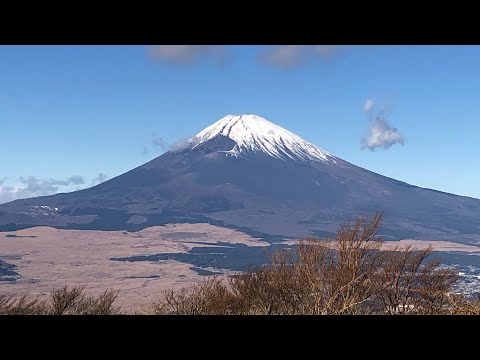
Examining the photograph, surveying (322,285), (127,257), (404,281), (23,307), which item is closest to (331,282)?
(322,285)

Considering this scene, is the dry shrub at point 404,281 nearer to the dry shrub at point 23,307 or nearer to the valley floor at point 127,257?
the dry shrub at point 23,307

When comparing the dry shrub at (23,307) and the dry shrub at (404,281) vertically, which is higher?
the dry shrub at (404,281)

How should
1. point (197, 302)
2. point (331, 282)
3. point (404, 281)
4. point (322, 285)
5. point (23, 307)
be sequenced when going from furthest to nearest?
1. point (23, 307)
2. point (404, 281)
3. point (197, 302)
4. point (322, 285)
5. point (331, 282)

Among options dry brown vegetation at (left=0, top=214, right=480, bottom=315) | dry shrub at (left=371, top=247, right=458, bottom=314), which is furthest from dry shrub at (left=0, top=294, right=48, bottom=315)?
dry shrub at (left=371, top=247, right=458, bottom=314)

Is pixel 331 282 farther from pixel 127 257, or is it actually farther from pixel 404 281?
pixel 127 257

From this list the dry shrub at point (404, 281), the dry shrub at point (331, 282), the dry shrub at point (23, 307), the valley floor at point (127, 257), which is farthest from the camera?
the valley floor at point (127, 257)

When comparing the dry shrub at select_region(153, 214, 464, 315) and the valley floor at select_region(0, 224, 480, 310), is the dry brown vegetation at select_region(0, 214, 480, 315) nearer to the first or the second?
the dry shrub at select_region(153, 214, 464, 315)

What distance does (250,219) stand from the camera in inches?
7653

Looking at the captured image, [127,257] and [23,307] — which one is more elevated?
[23,307]

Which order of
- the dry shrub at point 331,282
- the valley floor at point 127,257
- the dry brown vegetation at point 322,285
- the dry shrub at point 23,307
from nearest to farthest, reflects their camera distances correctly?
the dry shrub at point 331,282
the dry brown vegetation at point 322,285
the dry shrub at point 23,307
the valley floor at point 127,257

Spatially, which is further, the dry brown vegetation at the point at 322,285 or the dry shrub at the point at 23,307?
the dry shrub at the point at 23,307

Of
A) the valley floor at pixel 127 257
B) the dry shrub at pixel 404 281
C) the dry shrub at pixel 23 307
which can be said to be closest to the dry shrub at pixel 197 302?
the dry shrub at pixel 23 307
